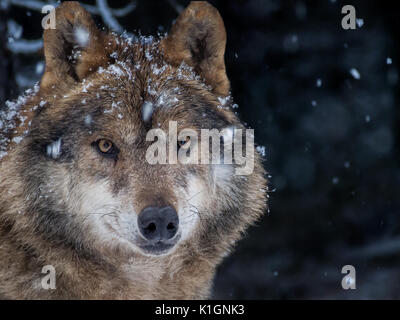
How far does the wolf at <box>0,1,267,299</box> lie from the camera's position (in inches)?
113

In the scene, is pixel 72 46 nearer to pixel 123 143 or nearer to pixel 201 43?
pixel 123 143

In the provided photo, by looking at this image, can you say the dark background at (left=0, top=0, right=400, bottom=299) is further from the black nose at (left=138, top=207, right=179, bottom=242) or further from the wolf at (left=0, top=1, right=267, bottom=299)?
the black nose at (left=138, top=207, right=179, bottom=242)

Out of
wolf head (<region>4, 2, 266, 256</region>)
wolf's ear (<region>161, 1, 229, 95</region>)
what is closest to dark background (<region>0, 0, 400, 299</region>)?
wolf's ear (<region>161, 1, 229, 95</region>)

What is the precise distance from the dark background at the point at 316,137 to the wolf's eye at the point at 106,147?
3349 mm

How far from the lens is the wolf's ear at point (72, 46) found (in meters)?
2.97

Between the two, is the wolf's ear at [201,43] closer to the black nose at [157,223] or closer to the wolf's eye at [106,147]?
the wolf's eye at [106,147]

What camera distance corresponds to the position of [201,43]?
3295mm

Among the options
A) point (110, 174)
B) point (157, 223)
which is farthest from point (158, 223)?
point (110, 174)

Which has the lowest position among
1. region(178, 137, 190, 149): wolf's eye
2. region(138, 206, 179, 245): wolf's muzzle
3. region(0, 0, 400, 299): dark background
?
region(138, 206, 179, 245): wolf's muzzle

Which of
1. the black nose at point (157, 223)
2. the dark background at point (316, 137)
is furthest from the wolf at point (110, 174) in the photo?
the dark background at point (316, 137)

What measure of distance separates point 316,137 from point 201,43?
382cm

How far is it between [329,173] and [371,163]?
1.84ft
